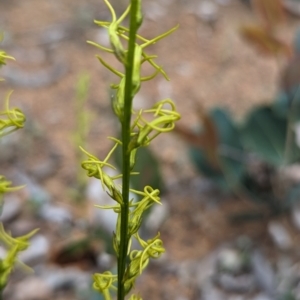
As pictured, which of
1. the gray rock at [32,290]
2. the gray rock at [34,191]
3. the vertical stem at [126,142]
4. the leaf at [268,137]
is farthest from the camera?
the gray rock at [34,191]

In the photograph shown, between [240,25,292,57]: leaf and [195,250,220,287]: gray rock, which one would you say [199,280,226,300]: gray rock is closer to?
[195,250,220,287]: gray rock

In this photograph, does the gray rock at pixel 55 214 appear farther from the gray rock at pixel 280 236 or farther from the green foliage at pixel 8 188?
the green foliage at pixel 8 188

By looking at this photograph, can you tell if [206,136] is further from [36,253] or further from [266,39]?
[36,253]

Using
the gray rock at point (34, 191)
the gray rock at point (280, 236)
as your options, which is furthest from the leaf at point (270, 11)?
the gray rock at point (34, 191)

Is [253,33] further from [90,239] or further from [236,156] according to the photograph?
[90,239]

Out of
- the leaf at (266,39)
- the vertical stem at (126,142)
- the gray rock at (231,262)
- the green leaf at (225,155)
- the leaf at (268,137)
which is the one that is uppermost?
the vertical stem at (126,142)

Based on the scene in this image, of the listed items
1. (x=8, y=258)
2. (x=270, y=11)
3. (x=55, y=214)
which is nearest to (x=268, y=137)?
(x=270, y=11)
